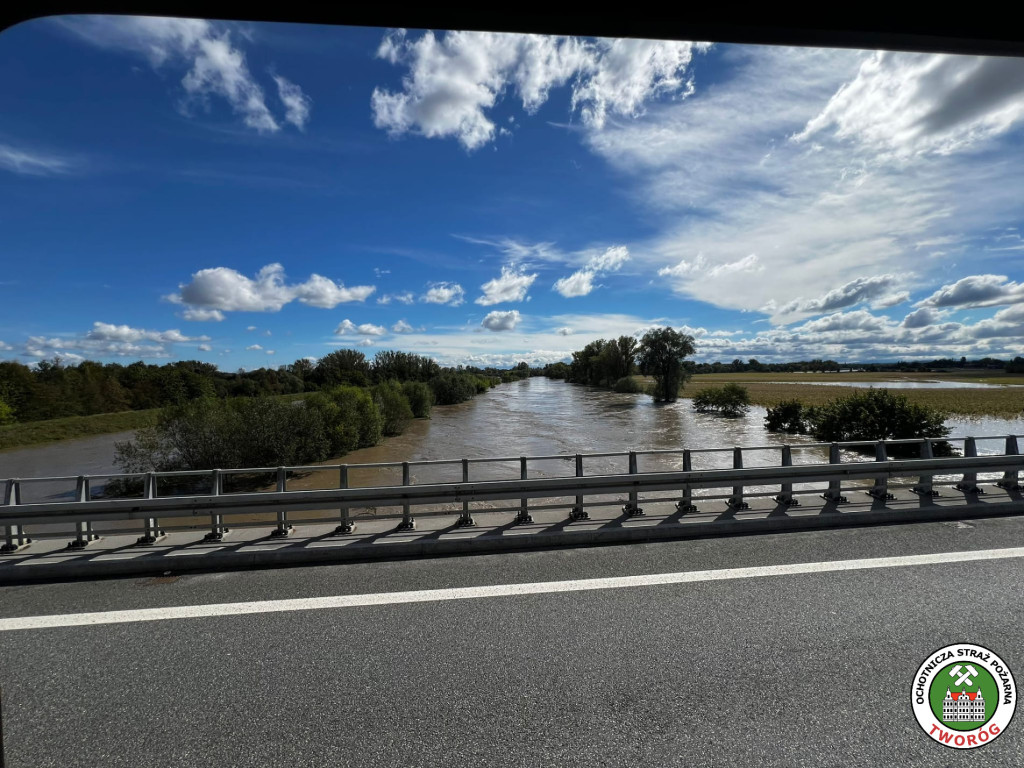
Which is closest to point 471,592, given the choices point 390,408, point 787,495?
point 787,495

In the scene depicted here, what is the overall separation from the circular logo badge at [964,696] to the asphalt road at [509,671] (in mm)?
73

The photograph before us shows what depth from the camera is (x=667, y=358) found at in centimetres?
6259

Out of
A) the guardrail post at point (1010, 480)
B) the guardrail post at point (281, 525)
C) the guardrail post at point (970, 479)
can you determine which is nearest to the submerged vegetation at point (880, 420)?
the guardrail post at point (1010, 480)

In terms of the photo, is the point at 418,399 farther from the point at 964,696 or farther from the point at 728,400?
the point at 964,696

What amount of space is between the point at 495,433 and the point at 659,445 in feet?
36.2

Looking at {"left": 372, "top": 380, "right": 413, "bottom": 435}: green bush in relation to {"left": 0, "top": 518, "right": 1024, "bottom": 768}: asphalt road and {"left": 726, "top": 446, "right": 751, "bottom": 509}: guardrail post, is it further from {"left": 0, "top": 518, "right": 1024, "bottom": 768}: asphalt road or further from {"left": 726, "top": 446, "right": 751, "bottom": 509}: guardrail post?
{"left": 0, "top": 518, "right": 1024, "bottom": 768}: asphalt road

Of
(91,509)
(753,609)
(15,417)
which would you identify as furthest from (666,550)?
(15,417)

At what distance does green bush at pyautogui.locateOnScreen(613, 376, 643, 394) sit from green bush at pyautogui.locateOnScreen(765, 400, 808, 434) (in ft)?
163

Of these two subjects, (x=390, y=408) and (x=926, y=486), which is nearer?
(x=926, y=486)

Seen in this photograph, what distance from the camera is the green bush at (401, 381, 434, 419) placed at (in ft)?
150

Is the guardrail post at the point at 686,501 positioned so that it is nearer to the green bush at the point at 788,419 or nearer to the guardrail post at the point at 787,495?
the guardrail post at the point at 787,495

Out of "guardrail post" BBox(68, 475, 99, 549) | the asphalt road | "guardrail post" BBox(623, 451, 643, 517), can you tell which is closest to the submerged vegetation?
"guardrail post" BBox(623, 451, 643, 517)

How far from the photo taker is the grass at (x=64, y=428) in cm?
3362

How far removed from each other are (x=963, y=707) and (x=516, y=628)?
273cm
